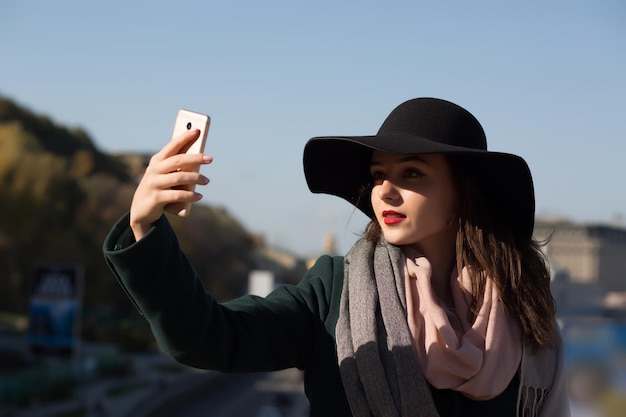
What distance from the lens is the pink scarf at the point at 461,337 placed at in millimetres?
2916

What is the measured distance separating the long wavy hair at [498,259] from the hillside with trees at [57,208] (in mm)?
40665

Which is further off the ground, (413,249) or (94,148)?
(413,249)

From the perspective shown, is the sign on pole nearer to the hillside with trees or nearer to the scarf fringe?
the hillside with trees

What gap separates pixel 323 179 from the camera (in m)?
3.35

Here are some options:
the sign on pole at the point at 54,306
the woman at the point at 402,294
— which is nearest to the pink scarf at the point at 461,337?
the woman at the point at 402,294

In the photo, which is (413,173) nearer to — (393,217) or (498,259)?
(393,217)

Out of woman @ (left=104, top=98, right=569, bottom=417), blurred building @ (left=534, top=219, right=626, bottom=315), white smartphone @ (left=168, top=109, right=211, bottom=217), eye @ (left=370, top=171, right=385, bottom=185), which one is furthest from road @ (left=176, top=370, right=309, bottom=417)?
blurred building @ (left=534, top=219, right=626, bottom=315)

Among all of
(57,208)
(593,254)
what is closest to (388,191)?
(57,208)

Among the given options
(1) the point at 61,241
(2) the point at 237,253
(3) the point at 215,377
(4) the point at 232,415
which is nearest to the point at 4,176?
(1) the point at 61,241

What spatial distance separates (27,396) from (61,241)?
40.1 feet

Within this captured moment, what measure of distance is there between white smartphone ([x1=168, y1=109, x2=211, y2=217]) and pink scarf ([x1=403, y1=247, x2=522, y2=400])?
75cm

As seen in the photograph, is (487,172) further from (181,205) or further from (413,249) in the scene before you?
(181,205)

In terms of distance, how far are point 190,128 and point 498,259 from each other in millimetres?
1050

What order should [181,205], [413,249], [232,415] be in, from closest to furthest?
1. [181,205]
2. [413,249]
3. [232,415]
